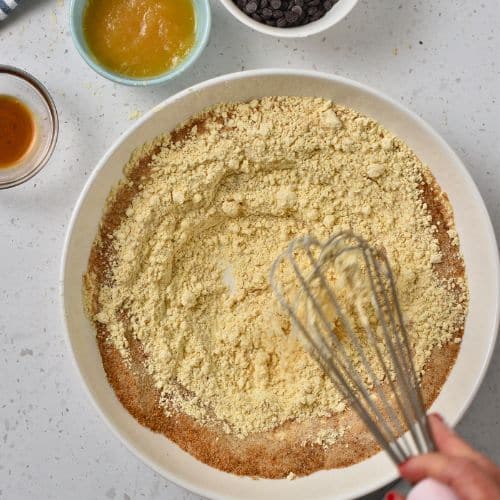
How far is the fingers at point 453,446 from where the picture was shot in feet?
2.36

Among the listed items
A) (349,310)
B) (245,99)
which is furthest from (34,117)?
(349,310)

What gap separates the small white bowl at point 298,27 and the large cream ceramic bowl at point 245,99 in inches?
2.8

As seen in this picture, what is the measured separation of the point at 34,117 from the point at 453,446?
73cm

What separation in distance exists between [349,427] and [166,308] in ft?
1.04

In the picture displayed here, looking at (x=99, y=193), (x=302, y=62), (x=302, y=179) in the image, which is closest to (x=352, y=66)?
(x=302, y=62)

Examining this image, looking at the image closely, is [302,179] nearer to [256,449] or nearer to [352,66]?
[352,66]

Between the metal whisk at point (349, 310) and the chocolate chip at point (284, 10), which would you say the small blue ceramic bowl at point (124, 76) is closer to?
the chocolate chip at point (284, 10)

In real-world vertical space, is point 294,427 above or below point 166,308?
below

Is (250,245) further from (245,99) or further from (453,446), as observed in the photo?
(453,446)

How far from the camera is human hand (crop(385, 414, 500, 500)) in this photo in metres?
0.65

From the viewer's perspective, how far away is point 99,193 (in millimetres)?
944

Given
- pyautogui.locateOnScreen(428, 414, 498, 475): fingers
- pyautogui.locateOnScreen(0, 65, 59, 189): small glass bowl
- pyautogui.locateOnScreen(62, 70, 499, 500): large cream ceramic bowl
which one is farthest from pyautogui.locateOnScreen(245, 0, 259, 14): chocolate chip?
pyautogui.locateOnScreen(428, 414, 498, 475): fingers

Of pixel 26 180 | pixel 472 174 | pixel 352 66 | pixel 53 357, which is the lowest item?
pixel 472 174

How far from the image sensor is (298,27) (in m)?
0.97
